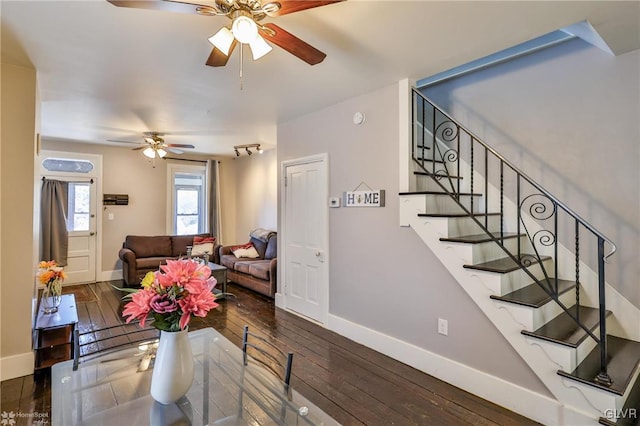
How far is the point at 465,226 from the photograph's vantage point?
298cm

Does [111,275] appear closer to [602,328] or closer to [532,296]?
[532,296]

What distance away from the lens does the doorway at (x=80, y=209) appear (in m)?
5.82

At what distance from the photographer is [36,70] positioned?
9.04 feet

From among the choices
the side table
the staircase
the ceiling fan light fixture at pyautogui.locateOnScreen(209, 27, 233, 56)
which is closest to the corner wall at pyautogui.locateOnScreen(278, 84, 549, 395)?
the staircase

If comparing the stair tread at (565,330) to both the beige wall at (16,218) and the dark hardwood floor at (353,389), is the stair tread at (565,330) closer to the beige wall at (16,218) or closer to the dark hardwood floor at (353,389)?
the dark hardwood floor at (353,389)

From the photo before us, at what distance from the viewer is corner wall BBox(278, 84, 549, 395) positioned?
256 centimetres

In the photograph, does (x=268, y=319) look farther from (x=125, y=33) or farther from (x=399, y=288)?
(x=125, y=33)

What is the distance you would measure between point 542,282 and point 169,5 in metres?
3.35

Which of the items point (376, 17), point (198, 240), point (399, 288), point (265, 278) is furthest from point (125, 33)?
point (198, 240)

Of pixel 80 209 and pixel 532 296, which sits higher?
pixel 80 209

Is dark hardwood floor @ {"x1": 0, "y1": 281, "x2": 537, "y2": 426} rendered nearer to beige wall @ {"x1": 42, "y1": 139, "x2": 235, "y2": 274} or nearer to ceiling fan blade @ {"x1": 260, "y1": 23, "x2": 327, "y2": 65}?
ceiling fan blade @ {"x1": 260, "y1": 23, "x2": 327, "y2": 65}

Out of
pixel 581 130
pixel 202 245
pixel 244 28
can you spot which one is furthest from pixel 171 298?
pixel 202 245

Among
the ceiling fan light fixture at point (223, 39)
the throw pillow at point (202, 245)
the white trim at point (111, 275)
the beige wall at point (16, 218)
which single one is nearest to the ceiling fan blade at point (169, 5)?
the ceiling fan light fixture at point (223, 39)

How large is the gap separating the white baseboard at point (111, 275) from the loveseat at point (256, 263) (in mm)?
1902
